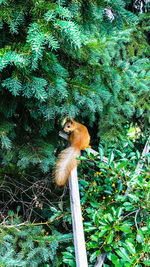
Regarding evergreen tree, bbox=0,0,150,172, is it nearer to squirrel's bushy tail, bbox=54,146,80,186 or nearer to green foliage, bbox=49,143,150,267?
squirrel's bushy tail, bbox=54,146,80,186

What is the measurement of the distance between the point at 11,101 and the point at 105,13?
624 millimetres

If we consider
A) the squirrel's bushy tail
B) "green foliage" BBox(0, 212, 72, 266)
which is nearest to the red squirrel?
the squirrel's bushy tail

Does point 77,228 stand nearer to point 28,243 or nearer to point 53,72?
point 28,243

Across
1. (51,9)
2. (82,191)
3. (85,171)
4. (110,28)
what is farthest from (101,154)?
(51,9)

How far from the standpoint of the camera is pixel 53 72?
3.38ft

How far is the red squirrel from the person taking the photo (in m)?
1.23

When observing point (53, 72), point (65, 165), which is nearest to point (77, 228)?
point (65, 165)

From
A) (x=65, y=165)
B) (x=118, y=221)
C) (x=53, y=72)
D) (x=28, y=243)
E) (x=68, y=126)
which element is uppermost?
(x=53, y=72)

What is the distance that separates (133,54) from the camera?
6.50ft

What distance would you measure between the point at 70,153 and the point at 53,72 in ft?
1.72

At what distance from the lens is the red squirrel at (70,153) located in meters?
1.23

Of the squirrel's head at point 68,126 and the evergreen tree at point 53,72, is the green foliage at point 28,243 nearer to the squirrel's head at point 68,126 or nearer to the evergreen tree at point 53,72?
the evergreen tree at point 53,72

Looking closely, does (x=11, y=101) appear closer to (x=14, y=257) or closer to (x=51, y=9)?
(x=51, y=9)

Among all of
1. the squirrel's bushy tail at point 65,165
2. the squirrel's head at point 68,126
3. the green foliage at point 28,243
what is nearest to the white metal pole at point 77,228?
the squirrel's bushy tail at point 65,165
